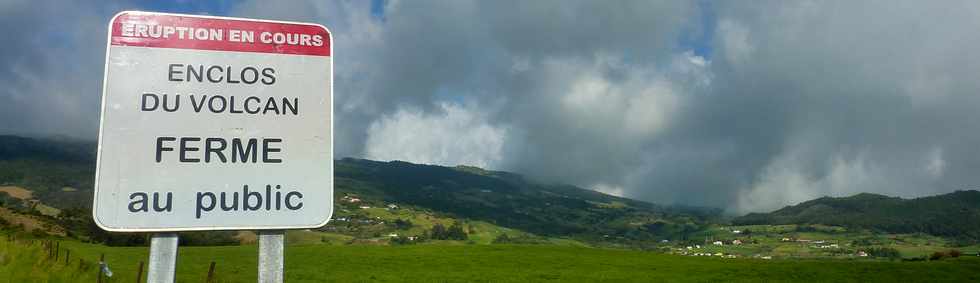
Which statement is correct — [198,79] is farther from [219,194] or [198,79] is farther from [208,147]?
[219,194]

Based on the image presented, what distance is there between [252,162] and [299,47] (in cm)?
90

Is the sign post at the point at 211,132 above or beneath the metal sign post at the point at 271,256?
above

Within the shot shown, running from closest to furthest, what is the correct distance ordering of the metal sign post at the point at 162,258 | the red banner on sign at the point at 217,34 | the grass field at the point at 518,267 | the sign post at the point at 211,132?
the metal sign post at the point at 162,258 < the sign post at the point at 211,132 < the red banner on sign at the point at 217,34 < the grass field at the point at 518,267

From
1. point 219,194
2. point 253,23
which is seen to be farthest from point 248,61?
point 219,194

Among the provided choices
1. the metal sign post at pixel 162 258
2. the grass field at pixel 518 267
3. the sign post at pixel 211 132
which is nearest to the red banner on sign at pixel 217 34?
the sign post at pixel 211 132

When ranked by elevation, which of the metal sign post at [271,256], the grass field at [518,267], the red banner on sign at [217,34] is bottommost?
the grass field at [518,267]

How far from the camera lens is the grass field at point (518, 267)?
54219 mm

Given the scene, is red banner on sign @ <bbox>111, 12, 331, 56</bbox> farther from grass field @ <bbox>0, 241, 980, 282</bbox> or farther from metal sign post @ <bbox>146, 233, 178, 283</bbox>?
grass field @ <bbox>0, 241, 980, 282</bbox>

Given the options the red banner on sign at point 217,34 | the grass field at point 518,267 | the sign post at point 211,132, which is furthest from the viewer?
the grass field at point 518,267

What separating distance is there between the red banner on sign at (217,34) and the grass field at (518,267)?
1741 inches

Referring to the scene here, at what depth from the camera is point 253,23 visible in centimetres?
418

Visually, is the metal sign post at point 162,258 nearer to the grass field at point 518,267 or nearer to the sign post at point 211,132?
the sign post at point 211,132

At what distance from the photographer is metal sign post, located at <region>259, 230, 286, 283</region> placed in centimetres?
382

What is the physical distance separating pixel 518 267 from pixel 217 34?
6309cm
